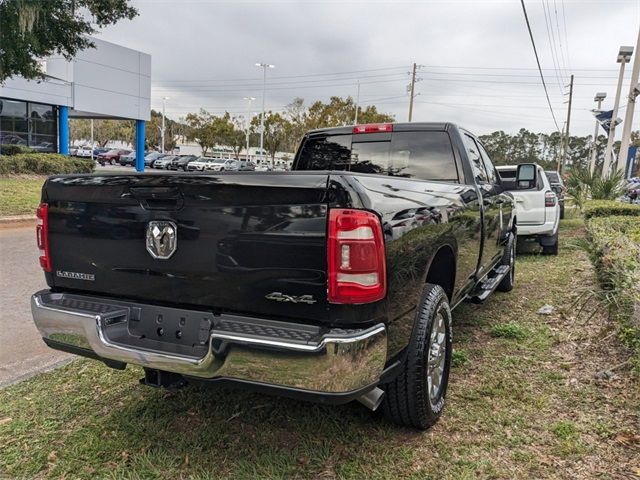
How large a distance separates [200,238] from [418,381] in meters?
1.45

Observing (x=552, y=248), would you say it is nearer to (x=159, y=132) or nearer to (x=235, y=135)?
(x=235, y=135)

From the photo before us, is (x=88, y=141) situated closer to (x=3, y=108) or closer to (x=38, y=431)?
(x=3, y=108)

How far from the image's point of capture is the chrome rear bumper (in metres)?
2.19

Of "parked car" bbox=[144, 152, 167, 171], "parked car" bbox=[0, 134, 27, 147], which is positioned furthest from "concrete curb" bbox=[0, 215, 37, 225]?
"parked car" bbox=[144, 152, 167, 171]

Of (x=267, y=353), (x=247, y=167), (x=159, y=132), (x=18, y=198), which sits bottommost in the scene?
(x=18, y=198)

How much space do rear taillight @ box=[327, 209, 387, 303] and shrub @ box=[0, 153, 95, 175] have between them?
70.2 feet

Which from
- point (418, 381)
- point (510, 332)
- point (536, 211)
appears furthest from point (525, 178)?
point (418, 381)

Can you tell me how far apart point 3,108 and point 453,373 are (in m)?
27.4

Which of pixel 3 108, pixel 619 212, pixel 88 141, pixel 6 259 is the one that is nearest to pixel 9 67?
pixel 6 259

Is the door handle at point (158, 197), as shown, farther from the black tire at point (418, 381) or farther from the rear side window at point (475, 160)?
the rear side window at point (475, 160)

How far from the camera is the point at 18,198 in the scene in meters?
14.1

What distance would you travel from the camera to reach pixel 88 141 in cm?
7956

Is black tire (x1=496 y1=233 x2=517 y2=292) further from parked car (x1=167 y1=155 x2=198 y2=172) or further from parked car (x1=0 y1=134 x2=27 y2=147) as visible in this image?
parked car (x1=167 y1=155 x2=198 y2=172)

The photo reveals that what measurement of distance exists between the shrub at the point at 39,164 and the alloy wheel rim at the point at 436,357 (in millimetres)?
21009
